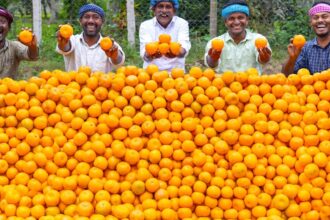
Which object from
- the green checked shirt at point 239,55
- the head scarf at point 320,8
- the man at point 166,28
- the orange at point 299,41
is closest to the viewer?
the orange at point 299,41

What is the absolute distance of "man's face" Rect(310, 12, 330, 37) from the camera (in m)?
3.64

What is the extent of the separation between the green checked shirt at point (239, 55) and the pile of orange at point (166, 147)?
1.05m

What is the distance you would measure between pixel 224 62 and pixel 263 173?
158cm

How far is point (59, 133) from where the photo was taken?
2836 mm

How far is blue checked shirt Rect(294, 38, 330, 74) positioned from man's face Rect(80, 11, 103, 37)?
1724 mm

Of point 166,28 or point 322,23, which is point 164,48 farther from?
point 322,23

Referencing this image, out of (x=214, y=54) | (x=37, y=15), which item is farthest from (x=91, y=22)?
(x=37, y=15)

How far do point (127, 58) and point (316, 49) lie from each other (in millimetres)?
3935

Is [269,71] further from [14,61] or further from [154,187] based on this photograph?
[154,187]

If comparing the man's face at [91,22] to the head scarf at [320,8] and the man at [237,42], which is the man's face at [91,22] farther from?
the head scarf at [320,8]

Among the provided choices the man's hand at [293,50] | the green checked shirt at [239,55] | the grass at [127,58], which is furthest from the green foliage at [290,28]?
the man's hand at [293,50]

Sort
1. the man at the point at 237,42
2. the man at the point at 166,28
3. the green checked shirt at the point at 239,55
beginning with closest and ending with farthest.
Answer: the man at the point at 237,42
the green checked shirt at the point at 239,55
the man at the point at 166,28

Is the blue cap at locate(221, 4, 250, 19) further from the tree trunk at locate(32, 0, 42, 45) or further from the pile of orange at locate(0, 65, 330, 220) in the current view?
the tree trunk at locate(32, 0, 42, 45)

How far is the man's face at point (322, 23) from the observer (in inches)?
143
